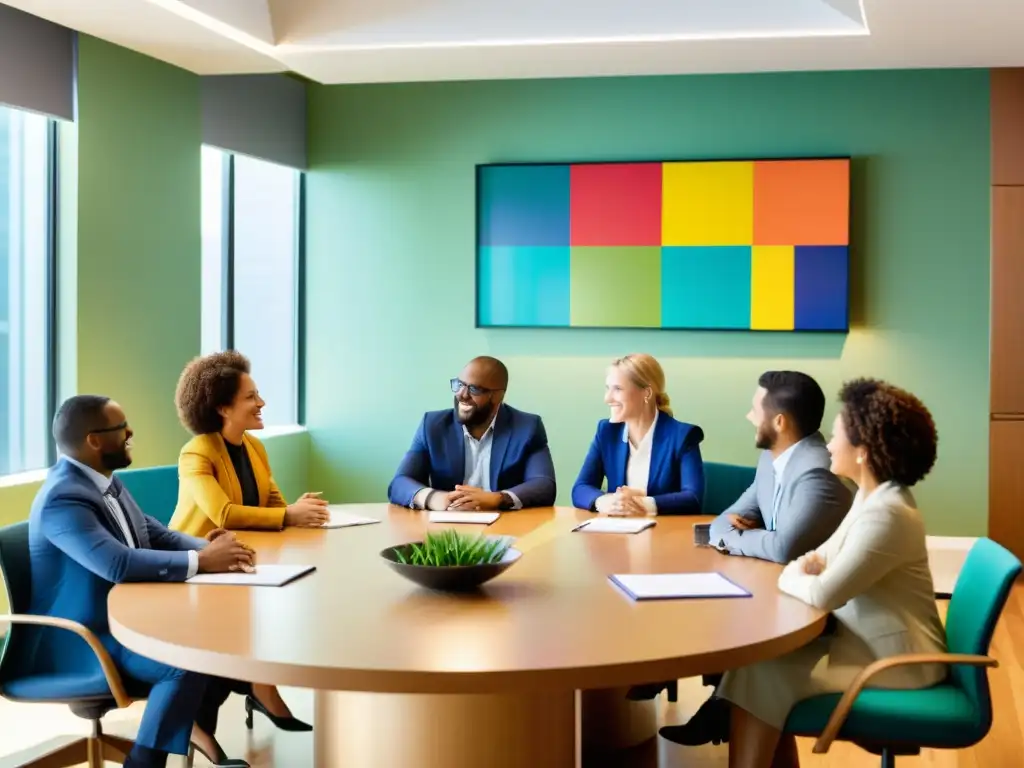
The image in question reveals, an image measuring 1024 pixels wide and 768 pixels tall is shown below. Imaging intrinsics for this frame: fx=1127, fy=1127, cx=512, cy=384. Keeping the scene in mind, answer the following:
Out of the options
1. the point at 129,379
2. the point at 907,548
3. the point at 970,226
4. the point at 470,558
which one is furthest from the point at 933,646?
the point at 970,226

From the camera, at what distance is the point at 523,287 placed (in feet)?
23.4

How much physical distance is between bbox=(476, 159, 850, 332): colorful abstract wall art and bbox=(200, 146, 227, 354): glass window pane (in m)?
1.60

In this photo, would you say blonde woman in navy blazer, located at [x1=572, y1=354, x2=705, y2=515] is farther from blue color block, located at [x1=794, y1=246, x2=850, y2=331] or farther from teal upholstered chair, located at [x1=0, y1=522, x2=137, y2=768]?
blue color block, located at [x1=794, y1=246, x2=850, y2=331]

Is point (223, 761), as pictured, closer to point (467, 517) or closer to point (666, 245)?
point (467, 517)

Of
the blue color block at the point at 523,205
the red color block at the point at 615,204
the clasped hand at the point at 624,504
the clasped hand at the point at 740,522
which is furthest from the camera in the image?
the blue color block at the point at 523,205

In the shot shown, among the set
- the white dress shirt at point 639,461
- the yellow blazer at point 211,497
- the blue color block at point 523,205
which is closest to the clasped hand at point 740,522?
the white dress shirt at point 639,461

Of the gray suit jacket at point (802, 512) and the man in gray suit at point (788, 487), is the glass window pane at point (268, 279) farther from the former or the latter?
the gray suit jacket at point (802, 512)

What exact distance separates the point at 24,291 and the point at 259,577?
9.43 feet

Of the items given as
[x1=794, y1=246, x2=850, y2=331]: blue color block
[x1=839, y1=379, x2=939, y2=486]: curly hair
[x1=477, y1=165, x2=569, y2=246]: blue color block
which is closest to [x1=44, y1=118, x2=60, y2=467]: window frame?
[x1=477, y1=165, x2=569, y2=246]: blue color block

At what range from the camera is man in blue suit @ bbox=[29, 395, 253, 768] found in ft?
9.34

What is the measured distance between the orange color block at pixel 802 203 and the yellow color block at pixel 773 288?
0.22ft

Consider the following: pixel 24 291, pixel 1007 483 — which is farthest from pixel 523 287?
pixel 1007 483

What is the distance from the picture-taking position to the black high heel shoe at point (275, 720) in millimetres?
3895

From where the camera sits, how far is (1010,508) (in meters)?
6.79
